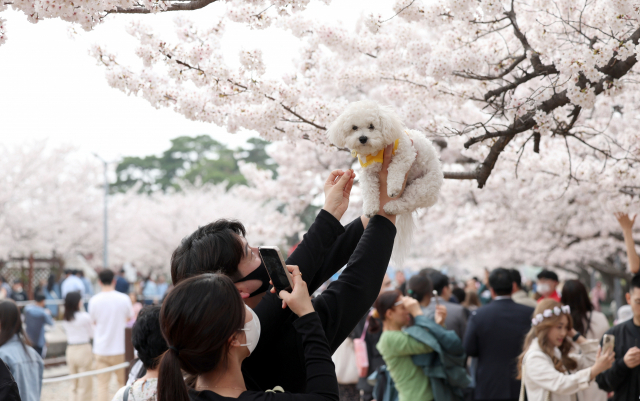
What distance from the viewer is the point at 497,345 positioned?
495 cm

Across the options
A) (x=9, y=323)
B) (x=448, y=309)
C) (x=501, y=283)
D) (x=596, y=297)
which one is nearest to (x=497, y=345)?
(x=501, y=283)

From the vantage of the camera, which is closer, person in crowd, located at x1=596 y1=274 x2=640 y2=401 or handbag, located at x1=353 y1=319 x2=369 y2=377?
person in crowd, located at x1=596 y1=274 x2=640 y2=401

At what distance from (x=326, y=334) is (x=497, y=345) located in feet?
11.8

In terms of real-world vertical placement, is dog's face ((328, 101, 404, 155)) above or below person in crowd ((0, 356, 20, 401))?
above

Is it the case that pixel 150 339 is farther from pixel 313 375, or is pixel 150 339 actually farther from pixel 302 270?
pixel 313 375

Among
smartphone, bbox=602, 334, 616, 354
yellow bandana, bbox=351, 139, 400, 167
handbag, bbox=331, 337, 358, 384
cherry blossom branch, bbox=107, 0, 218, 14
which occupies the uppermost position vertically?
cherry blossom branch, bbox=107, 0, 218, 14

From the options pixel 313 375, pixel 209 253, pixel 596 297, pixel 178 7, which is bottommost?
pixel 596 297

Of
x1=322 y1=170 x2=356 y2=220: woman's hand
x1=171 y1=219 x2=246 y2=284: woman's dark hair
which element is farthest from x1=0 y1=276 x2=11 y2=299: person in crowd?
x1=322 y1=170 x2=356 y2=220: woman's hand

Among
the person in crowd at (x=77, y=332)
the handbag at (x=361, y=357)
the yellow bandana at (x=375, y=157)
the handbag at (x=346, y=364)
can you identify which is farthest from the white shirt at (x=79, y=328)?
the yellow bandana at (x=375, y=157)

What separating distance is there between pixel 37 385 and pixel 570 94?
4.31 m

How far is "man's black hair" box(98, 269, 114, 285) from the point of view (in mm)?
7301

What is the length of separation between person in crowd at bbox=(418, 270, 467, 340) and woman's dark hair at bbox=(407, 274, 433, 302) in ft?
0.41

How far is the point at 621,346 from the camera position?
4.04 metres

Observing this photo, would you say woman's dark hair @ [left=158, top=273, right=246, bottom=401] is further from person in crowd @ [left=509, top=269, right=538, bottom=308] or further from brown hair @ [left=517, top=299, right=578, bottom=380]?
person in crowd @ [left=509, top=269, right=538, bottom=308]
